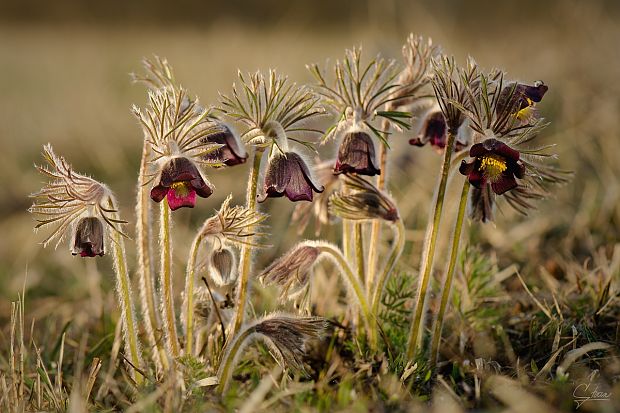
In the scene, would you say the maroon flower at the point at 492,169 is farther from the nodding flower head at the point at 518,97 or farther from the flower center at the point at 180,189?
the flower center at the point at 180,189

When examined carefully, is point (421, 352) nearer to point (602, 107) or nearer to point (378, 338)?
point (378, 338)

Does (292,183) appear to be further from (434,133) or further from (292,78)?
(292,78)

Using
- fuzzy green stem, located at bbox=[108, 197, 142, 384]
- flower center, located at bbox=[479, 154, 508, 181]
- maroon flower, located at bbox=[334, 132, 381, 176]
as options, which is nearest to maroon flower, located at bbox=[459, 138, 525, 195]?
flower center, located at bbox=[479, 154, 508, 181]

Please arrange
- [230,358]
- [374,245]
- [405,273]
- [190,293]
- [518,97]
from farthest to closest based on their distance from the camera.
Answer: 1. [405,273]
2. [374,245]
3. [190,293]
4. [230,358]
5. [518,97]

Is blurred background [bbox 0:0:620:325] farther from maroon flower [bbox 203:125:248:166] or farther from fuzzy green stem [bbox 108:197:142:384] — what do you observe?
maroon flower [bbox 203:125:248:166]

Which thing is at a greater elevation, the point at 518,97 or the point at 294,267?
the point at 518,97

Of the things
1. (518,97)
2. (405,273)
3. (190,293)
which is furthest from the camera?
(405,273)

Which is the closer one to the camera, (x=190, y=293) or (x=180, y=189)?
(x=180, y=189)

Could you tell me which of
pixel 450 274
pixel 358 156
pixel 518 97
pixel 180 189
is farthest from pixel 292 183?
pixel 518 97
